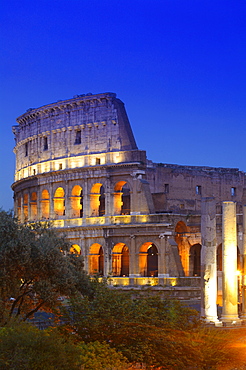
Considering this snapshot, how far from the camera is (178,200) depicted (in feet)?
149

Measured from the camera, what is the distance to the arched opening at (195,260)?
141 ft

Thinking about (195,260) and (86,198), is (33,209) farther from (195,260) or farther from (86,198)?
(195,260)

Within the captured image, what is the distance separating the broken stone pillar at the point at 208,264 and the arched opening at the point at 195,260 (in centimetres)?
1558

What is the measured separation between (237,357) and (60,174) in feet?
85.7

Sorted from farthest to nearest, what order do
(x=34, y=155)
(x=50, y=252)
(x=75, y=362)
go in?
(x=34, y=155), (x=50, y=252), (x=75, y=362)

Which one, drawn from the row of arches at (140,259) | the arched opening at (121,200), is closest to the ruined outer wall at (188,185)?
the arched opening at (121,200)

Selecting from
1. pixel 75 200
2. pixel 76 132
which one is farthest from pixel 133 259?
pixel 76 132

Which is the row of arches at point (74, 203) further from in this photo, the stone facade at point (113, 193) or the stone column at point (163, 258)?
the stone column at point (163, 258)

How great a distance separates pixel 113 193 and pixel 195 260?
7.89m

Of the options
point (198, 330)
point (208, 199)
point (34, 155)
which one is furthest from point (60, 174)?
point (198, 330)

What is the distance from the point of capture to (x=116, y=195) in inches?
1670

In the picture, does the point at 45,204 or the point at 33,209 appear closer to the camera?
the point at 45,204

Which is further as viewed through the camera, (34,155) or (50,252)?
(34,155)

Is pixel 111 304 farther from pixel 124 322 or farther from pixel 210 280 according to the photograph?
pixel 210 280
